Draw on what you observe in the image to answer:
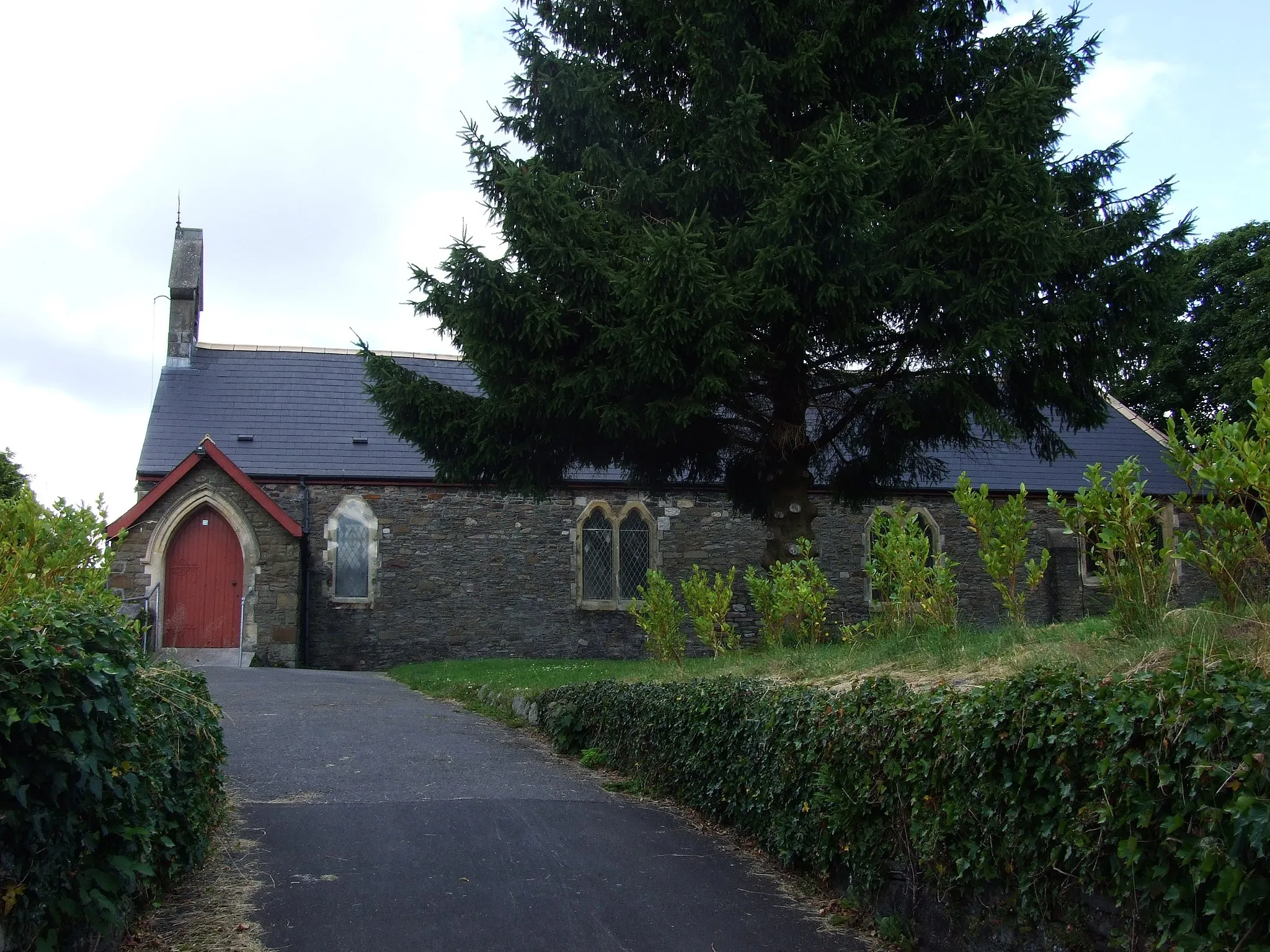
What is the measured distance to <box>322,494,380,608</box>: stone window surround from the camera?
72.8 feet

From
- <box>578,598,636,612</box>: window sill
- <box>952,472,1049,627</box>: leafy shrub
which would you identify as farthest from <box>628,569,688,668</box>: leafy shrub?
<box>578,598,636,612</box>: window sill

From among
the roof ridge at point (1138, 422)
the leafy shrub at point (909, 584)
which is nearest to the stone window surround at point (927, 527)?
the roof ridge at point (1138, 422)

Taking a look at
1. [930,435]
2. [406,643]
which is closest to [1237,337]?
[930,435]

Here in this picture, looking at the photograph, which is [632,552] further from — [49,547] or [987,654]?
[987,654]

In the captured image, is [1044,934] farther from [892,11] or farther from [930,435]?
[892,11]

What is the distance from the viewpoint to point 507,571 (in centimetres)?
2278

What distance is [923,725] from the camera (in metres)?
4.79

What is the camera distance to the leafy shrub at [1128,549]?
5.30 metres

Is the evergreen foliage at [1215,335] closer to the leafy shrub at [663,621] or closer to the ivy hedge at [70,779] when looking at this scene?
the leafy shrub at [663,621]

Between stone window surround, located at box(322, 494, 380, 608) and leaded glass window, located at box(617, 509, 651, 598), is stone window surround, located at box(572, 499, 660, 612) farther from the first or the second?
stone window surround, located at box(322, 494, 380, 608)

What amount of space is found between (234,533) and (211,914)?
16862 mm

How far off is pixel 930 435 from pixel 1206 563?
25.6 ft

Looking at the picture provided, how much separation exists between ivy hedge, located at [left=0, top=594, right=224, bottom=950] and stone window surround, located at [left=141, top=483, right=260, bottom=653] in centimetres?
1671

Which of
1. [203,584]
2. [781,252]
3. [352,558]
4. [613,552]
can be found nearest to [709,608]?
[781,252]
